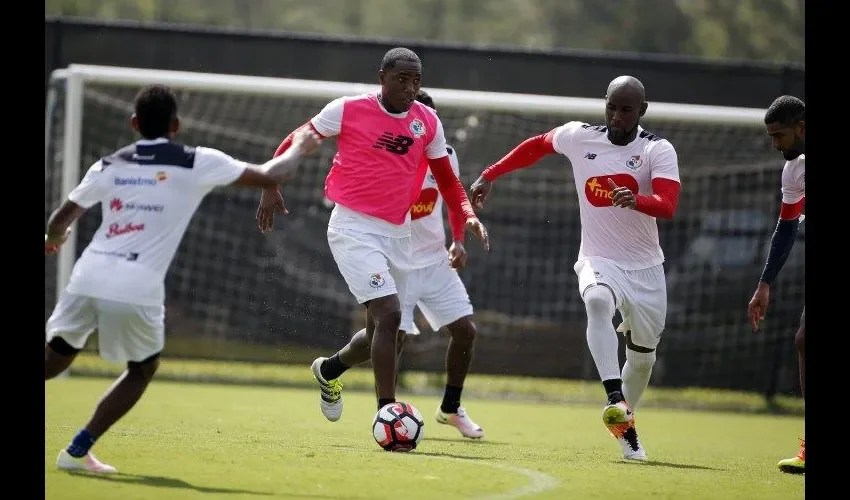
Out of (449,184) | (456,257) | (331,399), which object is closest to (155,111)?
(449,184)

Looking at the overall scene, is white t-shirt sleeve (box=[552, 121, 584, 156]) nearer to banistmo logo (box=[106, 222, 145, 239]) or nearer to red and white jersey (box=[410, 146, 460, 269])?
red and white jersey (box=[410, 146, 460, 269])

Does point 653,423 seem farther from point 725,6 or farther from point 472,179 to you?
point 725,6

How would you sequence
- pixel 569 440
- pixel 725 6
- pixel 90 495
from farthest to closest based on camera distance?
pixel 725 6
pixel 569 440
pixel 90 495

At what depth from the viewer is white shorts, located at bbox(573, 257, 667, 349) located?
350 inches

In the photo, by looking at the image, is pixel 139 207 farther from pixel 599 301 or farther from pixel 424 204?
pixel 424 204

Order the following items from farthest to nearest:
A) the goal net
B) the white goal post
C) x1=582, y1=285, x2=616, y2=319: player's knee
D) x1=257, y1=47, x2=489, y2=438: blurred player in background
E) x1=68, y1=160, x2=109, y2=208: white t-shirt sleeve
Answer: the goal net → the white goal post → x1=582, y1=285, x2=616, y2=319: player's knee → x1=257, y1=47, x2=489, y2=438: blurred player in background → x1=68, y1=160, x2=109, y2=208: white t-shirt sleeve

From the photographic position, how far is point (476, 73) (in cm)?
1648

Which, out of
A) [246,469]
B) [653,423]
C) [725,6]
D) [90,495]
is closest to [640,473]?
[246,469]

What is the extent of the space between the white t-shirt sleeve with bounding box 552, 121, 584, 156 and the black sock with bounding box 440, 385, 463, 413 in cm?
208

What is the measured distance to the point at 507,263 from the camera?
16.7 metres

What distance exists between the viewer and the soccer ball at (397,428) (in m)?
8.01

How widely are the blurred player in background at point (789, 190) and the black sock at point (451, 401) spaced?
2377mm

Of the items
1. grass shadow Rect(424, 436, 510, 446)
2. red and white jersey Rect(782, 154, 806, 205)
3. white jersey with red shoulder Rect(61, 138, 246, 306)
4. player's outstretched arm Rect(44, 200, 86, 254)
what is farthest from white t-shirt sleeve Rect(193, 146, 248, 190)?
red and white jersey Rect(782, 154, 806, 205)

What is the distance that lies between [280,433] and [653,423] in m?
4.80
